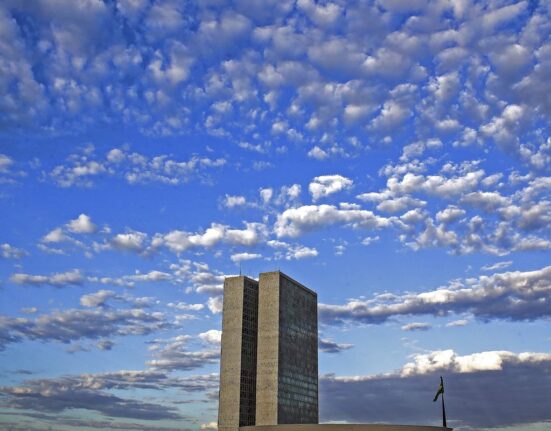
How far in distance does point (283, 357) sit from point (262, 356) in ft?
21.7

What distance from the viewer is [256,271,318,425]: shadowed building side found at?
171125 millimetres

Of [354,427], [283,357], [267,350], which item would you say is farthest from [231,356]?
[354,427]

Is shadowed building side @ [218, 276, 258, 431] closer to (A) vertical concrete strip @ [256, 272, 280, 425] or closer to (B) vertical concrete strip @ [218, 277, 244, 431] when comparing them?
(B) vertical concrete strip @ [218, 277, 244, 431]

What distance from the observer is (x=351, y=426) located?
15388 centimetres

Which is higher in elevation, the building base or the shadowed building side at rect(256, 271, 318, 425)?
the shadowed building side at rect(256, 271, 318, 425)

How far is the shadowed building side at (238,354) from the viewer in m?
170

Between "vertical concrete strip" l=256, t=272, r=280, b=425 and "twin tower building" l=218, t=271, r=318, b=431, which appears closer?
"vertical concrete strip" l=256, t=272, r=280, b=425

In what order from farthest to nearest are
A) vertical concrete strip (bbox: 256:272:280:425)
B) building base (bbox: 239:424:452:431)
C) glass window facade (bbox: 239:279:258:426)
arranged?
glass window facade (bbox: 239:279:258:426), vertical concrete strip (bbox: 256:272:280:425), building base (bbox: 239:424:452:431)

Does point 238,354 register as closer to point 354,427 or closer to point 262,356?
point 262,356

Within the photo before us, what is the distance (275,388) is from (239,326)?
19.9 m

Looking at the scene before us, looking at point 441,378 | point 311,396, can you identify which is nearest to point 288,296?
point 311,396

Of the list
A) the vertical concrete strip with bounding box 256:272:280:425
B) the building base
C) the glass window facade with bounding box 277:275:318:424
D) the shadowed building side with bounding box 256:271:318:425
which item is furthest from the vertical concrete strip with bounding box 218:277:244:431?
the building base

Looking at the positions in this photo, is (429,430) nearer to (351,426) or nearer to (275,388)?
(351,426)

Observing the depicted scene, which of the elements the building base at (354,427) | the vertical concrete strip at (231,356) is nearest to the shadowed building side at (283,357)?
the vertical concrete strip at (231,356)
